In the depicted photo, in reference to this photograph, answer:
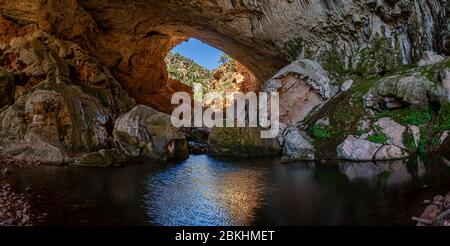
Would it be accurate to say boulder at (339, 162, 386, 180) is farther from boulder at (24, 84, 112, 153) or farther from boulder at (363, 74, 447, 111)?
boulder at (24, 84, 112, 153)

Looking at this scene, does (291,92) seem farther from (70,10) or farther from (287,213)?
(70,10)

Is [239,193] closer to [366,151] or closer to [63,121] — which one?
[366,151]

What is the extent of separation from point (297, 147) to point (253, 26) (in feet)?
26.7

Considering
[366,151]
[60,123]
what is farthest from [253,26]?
[60,123]

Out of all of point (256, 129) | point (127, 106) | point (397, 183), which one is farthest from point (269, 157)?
point (127, 106)

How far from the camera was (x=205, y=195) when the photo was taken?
8.66m

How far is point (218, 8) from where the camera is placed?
1914 cm

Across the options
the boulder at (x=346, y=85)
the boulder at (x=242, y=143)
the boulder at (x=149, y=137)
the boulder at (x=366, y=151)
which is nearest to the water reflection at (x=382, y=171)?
the boulder at (x=366, y=151)

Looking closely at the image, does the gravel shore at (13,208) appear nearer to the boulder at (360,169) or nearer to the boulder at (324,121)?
the boulder at (360,169)

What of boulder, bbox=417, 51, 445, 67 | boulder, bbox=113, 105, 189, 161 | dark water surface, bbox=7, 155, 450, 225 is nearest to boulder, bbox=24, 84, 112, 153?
boulder, bbox=113, 105, 189, 161

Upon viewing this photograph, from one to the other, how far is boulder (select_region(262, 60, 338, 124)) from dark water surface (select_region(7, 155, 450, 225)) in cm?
522

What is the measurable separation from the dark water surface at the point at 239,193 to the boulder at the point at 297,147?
139 cm

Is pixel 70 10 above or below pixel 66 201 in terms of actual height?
above
